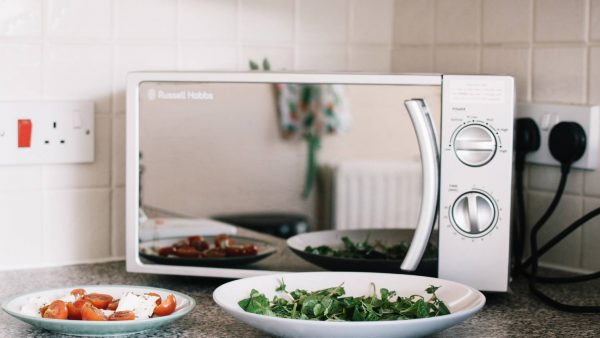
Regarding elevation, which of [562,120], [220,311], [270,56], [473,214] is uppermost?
[270,56]

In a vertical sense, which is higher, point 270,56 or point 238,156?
point 270,56

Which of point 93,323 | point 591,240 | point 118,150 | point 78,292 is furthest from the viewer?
point 118,150

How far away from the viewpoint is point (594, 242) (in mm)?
1341

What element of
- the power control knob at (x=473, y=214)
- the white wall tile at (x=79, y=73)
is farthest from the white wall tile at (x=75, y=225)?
the power control knob at (x=473, y=214)

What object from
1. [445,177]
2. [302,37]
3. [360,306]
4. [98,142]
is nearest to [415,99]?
[445,177]

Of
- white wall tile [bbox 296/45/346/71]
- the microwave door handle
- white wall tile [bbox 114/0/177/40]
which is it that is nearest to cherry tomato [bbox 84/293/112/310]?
the microwave door handle

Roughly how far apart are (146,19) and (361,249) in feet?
1.65

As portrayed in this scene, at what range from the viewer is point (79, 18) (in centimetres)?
140

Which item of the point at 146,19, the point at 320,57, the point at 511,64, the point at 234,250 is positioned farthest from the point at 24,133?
the point at 511,64

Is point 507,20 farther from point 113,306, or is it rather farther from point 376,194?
point 113,306

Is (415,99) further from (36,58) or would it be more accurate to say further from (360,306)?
(36,58)

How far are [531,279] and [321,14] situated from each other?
574 mm

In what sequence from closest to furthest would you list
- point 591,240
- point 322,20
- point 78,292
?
point 78,292 → point 591,240 → point 322,20

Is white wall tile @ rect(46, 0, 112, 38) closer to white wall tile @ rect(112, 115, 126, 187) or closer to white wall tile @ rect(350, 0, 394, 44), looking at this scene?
white wall tile @ rect(112, 115, 126, 187)
